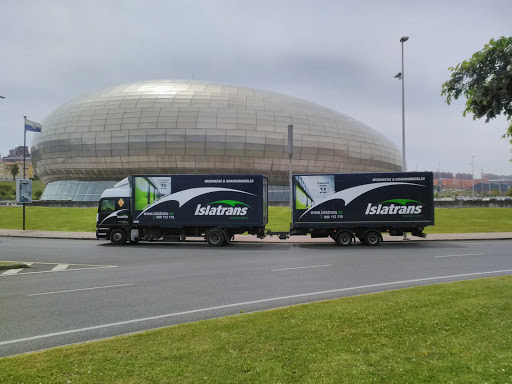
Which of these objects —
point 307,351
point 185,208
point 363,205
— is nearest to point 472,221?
point 363,205

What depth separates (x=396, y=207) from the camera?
21062 millimetres

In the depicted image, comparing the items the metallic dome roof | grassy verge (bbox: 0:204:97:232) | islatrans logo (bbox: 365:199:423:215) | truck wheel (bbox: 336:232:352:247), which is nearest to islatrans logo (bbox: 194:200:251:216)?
truck wheel (bbox: 336:232:352:247)

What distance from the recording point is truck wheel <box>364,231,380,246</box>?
821 inches

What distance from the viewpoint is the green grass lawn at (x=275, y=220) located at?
31.0 m

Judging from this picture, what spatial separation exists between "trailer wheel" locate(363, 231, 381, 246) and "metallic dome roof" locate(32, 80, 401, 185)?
1173 inches

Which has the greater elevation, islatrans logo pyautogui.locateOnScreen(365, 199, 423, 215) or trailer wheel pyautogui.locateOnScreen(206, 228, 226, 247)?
islatrans logo pyautogui.locateOnScreen(365, 199, 423, 215)

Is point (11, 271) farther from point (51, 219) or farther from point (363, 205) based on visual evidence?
point (51, 219)

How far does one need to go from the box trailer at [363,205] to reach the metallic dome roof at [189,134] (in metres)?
28.2

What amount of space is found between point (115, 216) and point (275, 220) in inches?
613

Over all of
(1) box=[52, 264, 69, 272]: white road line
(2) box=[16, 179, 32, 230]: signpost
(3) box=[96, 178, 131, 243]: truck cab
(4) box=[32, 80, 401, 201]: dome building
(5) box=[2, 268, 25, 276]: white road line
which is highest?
(4) box=[32, 80, 401, 201]: dome building

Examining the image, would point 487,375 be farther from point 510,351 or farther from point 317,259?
point 317,259

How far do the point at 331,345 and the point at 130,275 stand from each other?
8.31 metres

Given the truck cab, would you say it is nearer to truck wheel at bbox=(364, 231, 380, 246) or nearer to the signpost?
truck wheel at bbox=(364, 231, 380, 246)

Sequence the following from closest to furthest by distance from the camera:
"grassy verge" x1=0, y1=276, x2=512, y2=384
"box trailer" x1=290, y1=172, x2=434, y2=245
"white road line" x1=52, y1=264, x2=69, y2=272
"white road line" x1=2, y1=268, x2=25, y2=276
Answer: "grassy verge" x1=0, y1=276, x2=512, y2=384 → "white road line" x1=2, y1=268, x2=25, y2=276 → "white road line" x1=52, y1=264, x2=69, y2=272 → "box trailer" x1=290, y1=172, x2=434, y2=245
